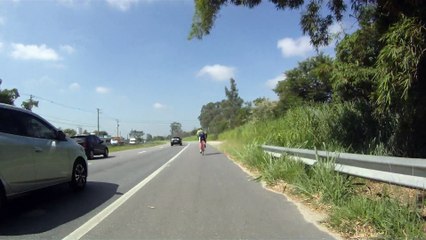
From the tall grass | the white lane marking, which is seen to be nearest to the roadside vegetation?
the tall grass

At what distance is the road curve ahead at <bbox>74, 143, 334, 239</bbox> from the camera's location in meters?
7.05

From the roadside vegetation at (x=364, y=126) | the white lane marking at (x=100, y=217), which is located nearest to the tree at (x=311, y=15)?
the roadside vegetation at (x=364, y=126)

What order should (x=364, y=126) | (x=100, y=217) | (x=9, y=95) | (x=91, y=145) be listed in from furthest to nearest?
(x=9, y=95), (x=91, y=145), (x=364, y=126), (x=100, y=217)

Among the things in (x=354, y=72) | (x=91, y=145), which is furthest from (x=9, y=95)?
(x=354, y=72)

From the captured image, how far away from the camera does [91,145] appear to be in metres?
30.9

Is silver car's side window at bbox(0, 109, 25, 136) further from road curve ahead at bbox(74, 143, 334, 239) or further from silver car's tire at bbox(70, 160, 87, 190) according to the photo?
silver car's tire at bbox(70, 160, 87, 190)

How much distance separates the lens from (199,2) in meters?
12.9

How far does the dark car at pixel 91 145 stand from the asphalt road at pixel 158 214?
17895 mm

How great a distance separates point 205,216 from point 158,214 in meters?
0.85

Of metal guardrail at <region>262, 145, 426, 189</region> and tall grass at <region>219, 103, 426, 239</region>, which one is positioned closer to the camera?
metal guardrail at <region>262, 145, 426, 189</region>

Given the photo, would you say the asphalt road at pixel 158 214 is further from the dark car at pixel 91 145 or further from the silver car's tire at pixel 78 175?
the dark car at pixel 91 145

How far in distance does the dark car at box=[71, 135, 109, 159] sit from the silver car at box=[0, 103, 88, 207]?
1924 cm

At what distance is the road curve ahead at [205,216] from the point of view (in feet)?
23.1

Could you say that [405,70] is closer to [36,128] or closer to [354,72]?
[36,128]
